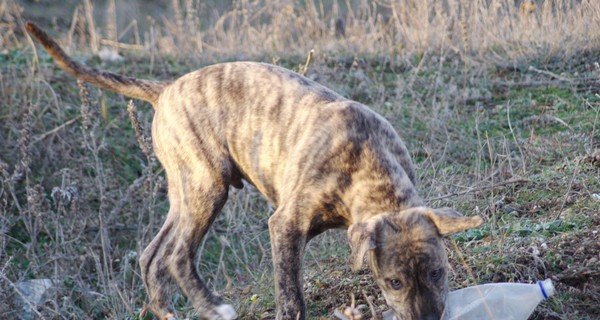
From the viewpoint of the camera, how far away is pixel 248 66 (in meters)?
5.87

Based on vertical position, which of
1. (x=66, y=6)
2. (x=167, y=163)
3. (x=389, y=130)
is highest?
(x=389, y=130)

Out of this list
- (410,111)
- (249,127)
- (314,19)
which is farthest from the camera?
(314,19)

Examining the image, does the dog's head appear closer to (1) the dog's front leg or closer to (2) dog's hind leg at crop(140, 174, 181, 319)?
(1) the dog's front leg

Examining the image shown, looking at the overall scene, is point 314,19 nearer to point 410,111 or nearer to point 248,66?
point 410,111

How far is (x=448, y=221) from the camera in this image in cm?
438

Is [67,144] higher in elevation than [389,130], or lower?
lower

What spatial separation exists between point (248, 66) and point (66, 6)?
1224cm

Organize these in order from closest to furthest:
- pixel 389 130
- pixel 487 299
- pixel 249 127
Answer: pixel 487 299 < pixel 389 130 < pixel 249 127

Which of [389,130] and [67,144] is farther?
[67,144]

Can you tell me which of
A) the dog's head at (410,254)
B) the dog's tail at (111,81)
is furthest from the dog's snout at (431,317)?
the dog's tail at (111,81)

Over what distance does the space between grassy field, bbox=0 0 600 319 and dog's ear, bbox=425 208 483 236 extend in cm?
83

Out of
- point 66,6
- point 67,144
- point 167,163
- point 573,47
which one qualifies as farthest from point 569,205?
point 66,6

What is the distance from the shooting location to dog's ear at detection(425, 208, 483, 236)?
429 centimetres

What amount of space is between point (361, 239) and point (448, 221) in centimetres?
43
